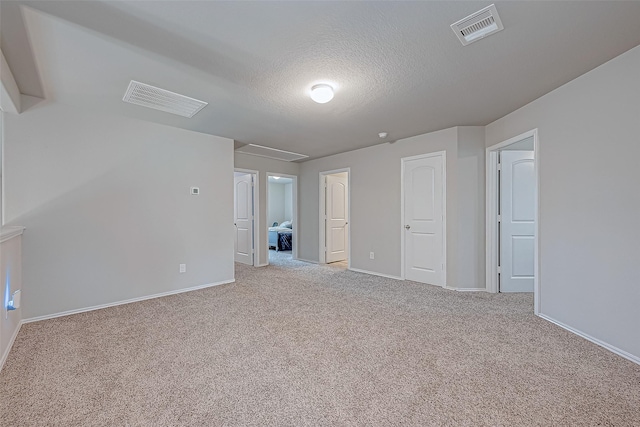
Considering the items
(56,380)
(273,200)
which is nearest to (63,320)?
(56,380)

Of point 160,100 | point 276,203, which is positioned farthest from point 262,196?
point 276,203

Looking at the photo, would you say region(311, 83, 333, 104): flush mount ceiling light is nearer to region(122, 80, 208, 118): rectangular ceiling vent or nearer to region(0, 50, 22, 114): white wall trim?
region(122, 80, 208, 118): rectangular ceiling vent

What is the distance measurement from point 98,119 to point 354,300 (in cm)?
375

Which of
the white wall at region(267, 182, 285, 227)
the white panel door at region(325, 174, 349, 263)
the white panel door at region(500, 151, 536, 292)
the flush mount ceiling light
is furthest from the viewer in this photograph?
the white wall at region(267, 182, 285, 227)

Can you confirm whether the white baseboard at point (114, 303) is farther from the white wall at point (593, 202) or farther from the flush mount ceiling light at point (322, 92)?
the white wall at point (593, 202)

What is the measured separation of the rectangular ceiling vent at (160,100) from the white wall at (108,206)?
0.69 metres

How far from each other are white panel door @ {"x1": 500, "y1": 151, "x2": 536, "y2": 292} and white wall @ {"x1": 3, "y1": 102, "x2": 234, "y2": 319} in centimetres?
409

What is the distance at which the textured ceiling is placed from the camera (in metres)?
1.67

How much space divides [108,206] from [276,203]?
7.04 m

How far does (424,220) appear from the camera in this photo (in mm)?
4344

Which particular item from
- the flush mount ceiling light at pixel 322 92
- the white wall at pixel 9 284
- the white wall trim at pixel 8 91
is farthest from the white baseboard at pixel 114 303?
the flush mount ceiling light at pixel 322 92

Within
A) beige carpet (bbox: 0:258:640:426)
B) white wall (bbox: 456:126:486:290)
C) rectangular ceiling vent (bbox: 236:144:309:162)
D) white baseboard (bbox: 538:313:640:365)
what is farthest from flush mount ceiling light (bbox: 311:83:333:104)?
white baseboard (bbox: 538:313:640:365)

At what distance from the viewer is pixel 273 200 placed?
10148 millimetres

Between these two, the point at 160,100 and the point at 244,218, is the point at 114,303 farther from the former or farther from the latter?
the point at 244,218
